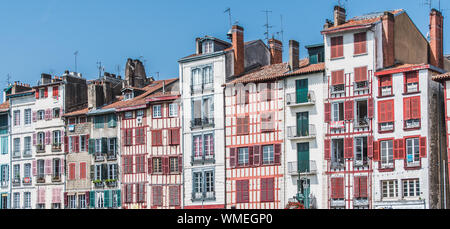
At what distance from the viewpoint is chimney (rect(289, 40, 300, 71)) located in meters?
56.5

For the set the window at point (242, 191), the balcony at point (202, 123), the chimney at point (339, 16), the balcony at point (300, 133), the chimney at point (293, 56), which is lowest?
the window at point (242, 191)

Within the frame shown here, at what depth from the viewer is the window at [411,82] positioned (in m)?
49.6

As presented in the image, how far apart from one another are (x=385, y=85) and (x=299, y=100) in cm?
684

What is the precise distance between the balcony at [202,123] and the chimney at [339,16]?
541 inches

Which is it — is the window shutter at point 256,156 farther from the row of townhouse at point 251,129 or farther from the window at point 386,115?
the window at point 386,115

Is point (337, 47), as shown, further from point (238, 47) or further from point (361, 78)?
point (238, 47)

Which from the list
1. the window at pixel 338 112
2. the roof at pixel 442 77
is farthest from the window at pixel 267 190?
the roof at pixel 442 77

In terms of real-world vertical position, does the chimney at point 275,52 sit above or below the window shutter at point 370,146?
above

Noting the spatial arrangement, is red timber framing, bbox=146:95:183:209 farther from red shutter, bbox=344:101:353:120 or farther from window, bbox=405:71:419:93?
window, bbox=405:71:419:93

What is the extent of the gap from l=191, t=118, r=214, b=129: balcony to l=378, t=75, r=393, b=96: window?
15.9 metres

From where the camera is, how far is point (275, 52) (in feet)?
214

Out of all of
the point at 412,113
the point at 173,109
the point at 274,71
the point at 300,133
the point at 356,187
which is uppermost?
the point at 274,71

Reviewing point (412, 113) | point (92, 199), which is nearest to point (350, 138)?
point (412, 113)
